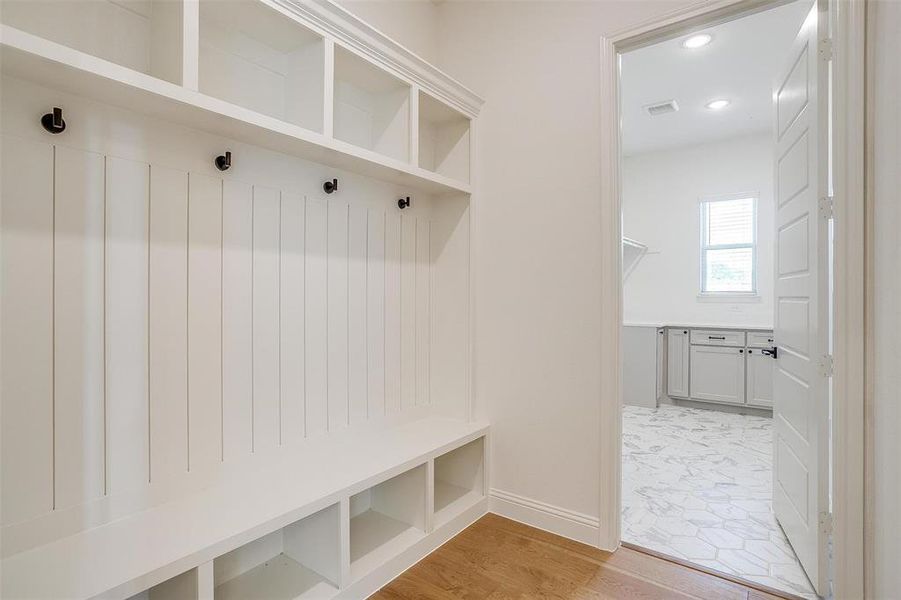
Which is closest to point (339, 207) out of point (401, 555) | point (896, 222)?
point (401, 555)

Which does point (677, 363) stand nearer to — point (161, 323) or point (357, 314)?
point (357, 314)

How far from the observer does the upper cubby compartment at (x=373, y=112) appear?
81.1 inches

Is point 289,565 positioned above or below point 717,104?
below

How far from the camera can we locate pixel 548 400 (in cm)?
228

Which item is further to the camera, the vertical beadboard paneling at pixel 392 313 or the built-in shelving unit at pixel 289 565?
the vertical beadboard paneling at pixel 392 313

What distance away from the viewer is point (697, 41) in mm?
3088

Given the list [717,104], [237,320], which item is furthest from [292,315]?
[717,104]

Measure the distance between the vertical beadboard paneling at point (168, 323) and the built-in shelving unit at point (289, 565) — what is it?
48 cm

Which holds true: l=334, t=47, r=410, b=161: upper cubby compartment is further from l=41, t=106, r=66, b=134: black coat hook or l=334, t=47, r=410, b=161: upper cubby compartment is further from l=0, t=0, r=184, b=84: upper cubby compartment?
l=41, t=106, r=66, b=134: black coat hook

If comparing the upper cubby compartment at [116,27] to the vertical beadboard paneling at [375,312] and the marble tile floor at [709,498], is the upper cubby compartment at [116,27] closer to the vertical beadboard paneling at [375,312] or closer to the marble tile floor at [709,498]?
the vertical beadboard paneling at [375,312]

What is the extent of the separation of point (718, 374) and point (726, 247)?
1497 mm

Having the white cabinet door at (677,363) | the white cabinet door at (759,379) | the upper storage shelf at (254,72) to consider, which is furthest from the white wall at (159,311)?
the white cabinet door at (759,379)

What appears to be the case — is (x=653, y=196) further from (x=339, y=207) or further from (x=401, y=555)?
(x=401, y=555)

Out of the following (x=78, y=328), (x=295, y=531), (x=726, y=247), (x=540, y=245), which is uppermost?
(x=726, y=247)
